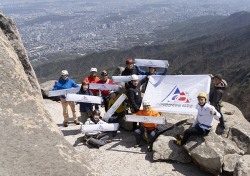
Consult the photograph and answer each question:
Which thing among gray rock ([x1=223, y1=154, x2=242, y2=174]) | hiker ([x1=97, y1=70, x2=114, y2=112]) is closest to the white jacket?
gray rock ([x1=223, y1=154, x2=242, y2=174])

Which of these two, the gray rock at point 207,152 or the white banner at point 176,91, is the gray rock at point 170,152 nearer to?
the gray rock at point 207,152

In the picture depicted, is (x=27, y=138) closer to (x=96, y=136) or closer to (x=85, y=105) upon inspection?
(x=96, y=136)

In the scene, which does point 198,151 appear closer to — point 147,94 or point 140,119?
point 140,119

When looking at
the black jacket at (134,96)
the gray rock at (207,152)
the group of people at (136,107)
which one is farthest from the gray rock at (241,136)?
the black jacket at (134,96)

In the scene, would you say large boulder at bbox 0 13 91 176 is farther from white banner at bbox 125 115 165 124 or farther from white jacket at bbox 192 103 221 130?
white banner at bbox 125 115 165 124

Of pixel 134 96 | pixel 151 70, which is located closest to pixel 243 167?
pixel 134 96

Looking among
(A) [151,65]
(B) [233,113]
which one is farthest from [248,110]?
(A) [151,65]
